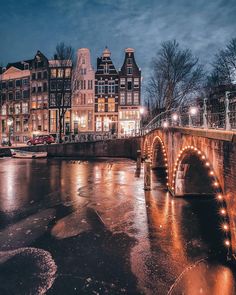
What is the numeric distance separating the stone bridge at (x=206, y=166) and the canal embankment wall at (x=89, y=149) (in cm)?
2137

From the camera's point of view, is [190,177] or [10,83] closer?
[190,177]

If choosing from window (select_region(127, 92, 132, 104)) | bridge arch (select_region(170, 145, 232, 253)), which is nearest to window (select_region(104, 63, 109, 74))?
window (select_region(127, 92, 132, 104))

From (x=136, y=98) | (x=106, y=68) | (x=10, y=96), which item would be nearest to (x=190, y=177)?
(x=136, y=98)

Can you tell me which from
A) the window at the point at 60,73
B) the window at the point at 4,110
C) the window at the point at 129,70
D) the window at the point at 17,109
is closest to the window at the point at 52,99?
the window at the point at 60,73

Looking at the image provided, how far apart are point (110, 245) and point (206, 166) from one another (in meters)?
6.20

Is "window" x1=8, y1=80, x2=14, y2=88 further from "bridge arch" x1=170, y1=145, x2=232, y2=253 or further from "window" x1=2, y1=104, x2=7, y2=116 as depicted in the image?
"bridge arch" x1=170, y1=145, x2=232, y2=253

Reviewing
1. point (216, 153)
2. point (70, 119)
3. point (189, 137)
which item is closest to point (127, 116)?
point (70, 119)

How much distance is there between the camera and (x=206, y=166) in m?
12.3

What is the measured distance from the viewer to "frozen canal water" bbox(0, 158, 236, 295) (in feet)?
22.0

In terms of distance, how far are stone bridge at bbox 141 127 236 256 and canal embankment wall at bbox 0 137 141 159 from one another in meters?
21.4

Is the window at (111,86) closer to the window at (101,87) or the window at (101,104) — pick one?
the window at (101,87)

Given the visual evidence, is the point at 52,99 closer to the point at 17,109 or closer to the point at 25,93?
the point at 25,93

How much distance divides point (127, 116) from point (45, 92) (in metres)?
18.5

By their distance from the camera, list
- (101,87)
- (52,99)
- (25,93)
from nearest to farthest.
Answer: (101,87) < (52,99) < (25,93)
